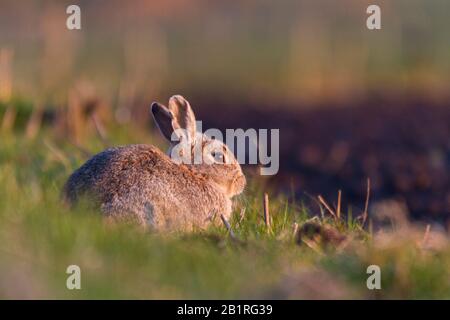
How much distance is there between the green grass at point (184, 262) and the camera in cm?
533

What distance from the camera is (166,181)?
728 centimetres

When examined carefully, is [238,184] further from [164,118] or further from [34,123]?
[34,123]

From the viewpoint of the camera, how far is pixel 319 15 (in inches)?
1156

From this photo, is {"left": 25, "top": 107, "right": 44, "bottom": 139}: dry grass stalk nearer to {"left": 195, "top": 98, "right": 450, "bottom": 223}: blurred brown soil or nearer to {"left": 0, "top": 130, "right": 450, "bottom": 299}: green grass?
{"left": 195, "top": 98, "right": 450, "bottom": 223}: blurred brown soil

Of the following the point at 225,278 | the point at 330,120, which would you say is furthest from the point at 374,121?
the point at 225,278

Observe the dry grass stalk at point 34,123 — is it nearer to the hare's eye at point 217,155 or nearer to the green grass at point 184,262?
the hare's eye at point 217,155

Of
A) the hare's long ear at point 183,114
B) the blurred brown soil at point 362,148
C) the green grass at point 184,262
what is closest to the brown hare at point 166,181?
the hare's long ear at point 183,114

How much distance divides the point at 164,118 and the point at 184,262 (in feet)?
8.62

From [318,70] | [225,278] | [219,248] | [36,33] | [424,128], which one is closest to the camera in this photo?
[225,278]

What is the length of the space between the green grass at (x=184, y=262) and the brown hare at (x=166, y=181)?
0.39 meters

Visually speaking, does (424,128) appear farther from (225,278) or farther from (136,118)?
(225,278)

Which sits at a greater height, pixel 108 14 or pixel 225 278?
pixel 108 14
